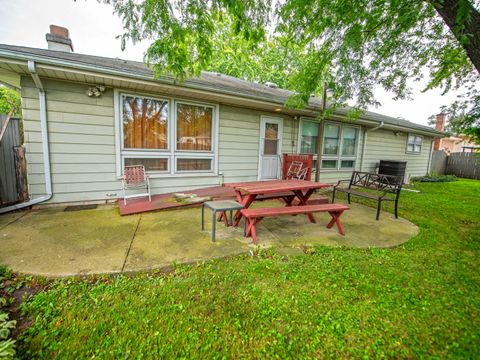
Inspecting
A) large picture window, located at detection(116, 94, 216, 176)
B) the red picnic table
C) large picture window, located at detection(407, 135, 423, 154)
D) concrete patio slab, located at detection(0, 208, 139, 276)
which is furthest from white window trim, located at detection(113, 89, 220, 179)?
large picture window, located at detection(407, 135, 423, 154)

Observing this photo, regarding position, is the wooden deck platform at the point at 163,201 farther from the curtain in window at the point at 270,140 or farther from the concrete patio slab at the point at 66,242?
the curtain in window at the point at 270,140

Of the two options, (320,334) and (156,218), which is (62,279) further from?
(320,334)

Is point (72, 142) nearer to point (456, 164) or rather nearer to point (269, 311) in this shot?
point (269, 311)

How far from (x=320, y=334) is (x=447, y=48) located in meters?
6.60

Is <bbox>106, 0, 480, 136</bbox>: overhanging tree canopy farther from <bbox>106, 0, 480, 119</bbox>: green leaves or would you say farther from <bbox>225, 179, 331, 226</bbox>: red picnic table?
<bbox>225, 179, 331, 226</bbox>: red picnic table

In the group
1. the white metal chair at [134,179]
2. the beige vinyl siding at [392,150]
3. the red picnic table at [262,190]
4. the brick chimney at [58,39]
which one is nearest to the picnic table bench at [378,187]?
the red picnic table at [262,190]

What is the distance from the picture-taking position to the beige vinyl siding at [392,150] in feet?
30.8

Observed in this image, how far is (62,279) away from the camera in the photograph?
84.0 inches

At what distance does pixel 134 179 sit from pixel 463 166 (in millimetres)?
19501

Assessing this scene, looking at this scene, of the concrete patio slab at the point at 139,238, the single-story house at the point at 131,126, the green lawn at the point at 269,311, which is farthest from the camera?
the single-story house at the point at 131,126

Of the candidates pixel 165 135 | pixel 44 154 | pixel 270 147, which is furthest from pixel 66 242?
pixel 270 147

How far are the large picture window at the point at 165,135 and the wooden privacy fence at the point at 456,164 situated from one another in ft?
50.3

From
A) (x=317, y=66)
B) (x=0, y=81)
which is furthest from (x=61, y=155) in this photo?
(x=317, y=66)

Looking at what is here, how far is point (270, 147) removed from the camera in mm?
7023
